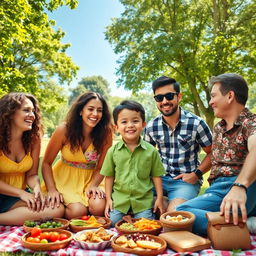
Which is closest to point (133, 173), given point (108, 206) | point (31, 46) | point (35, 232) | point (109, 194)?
point (109, 194)

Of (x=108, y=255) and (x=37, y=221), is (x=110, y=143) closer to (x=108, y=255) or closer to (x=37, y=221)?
(x=37, y=221)

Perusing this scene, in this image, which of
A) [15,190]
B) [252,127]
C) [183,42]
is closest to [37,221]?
[15,190]

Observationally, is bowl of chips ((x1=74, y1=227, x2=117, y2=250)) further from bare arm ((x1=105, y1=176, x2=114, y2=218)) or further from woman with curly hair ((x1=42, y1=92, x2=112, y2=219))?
woman with curly hair ((x1=42, y1=92, x2=112, y2=219))

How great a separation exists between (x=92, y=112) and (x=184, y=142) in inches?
62.2

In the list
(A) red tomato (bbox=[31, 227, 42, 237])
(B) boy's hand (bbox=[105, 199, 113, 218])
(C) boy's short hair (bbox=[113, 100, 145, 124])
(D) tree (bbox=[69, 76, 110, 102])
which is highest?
(D) tree (bbox=[69, 76, 110, 102])

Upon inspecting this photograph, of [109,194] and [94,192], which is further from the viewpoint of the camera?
[94,192]

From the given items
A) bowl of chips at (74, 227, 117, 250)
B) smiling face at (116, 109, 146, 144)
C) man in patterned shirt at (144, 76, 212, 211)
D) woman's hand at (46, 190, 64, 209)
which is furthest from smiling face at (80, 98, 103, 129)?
bowl of chips at (74, 227, 117, 250)

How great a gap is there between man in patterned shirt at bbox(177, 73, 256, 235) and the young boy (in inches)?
25.4

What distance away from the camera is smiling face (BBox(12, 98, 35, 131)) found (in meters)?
4.41

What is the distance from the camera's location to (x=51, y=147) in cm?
488

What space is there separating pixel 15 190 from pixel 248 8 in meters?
19.4

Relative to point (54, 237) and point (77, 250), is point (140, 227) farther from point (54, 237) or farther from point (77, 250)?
point (54, 237)

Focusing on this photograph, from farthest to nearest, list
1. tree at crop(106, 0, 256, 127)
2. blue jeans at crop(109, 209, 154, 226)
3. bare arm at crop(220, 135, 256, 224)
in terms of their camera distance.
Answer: tree at crop(106, 0, 256, 127)
blue jeans at crop(109, 209, 154, 226)
bare arm at crop(220, 135, 256, 224)

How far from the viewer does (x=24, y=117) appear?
14.5 feet
